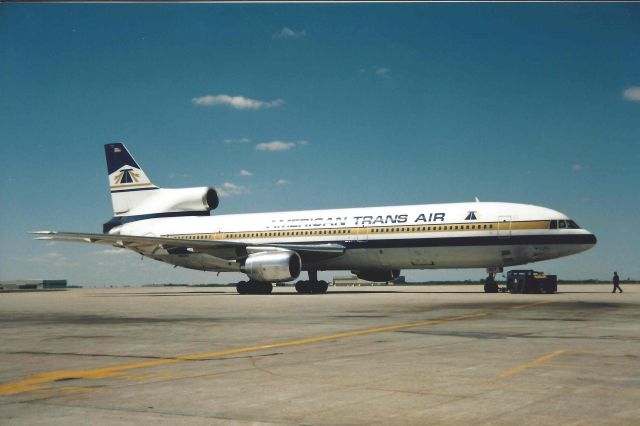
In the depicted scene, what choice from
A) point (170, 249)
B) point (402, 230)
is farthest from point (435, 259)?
point (170, 249)

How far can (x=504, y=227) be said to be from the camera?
3350 cm

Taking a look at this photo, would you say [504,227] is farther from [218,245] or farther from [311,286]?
[218,245]

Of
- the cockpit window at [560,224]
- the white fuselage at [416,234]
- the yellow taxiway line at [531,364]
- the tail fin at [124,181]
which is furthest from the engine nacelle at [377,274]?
the yellow taxiway line at [531,364]

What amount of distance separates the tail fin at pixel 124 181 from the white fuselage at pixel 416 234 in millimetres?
6152

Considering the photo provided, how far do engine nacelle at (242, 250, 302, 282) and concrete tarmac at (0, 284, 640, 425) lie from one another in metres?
18.7

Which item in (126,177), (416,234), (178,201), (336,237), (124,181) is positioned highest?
(126,177)

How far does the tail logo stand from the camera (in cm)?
4853

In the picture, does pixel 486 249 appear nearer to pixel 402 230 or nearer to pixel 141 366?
pixel 402 230

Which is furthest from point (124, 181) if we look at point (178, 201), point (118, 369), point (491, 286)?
point (118, 369)

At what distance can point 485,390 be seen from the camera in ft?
24.5

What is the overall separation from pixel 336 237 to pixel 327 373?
97.0 feet

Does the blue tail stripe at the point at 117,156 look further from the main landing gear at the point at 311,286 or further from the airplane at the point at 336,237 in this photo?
the main landing gear at the point at 311,286

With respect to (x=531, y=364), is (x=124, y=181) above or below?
above

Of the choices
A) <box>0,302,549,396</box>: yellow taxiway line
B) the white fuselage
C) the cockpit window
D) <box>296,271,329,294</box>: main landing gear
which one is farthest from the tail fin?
<box>0,302,549,396</box>: yellow taxiway line
